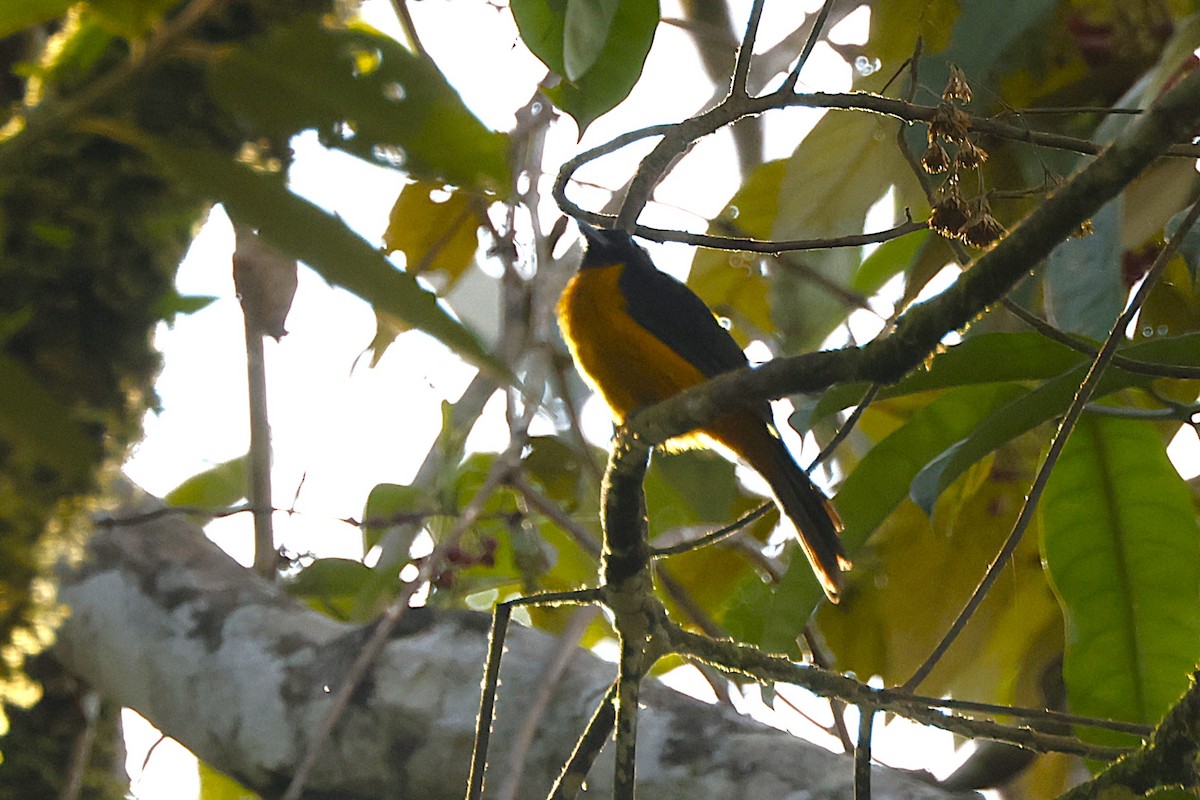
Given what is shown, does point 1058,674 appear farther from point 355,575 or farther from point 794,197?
point 355,575

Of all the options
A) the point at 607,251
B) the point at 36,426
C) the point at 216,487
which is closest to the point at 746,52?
the point at 36,426

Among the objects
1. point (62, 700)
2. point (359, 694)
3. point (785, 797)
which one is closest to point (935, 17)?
→ point (785, 797)

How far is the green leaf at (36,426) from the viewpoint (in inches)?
24.1

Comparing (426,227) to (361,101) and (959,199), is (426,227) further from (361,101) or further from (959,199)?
(361,101)

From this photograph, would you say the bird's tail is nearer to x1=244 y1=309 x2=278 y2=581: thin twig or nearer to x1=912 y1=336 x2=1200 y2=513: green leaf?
x1=912 y1=336 x2=1200 y2=513: green leaf

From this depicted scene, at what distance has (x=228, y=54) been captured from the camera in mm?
688

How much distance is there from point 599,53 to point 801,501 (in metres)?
1.16

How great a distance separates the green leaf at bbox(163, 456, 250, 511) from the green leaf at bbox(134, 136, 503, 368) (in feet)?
8.20

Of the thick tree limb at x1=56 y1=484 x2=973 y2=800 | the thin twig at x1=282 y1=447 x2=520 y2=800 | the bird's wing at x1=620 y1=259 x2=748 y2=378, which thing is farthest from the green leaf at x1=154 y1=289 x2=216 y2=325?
the bird's wing at x1=620 y1=259 x2=748 y2=378

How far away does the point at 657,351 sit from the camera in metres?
2.77

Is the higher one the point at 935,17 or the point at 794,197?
the point at 935,17

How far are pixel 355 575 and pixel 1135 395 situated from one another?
5.09 feet

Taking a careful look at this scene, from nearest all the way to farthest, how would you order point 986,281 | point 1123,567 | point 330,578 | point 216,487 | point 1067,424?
point 986,281
point 1067,424
point 1123,567
point 330,578
point 216,487

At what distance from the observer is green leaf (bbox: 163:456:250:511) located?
3.03 metres
